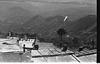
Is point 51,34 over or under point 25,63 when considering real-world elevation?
over

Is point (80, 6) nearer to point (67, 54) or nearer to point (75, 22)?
point (75, 22)

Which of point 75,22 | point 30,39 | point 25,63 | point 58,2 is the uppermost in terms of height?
point 58,2

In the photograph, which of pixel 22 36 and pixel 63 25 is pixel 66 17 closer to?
pixel 63 25

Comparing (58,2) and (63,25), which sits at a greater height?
(58,2)

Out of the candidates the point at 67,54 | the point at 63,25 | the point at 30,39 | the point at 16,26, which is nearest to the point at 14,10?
the point at 16,26

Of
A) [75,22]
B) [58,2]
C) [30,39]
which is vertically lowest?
[30,39]

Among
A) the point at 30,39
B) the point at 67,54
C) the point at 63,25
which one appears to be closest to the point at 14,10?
the point at 30,39
